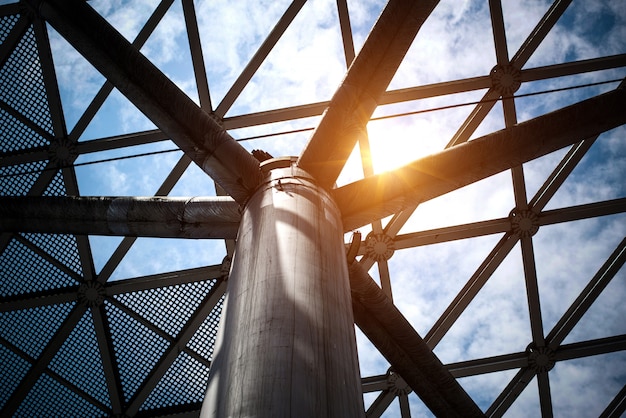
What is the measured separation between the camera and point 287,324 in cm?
332

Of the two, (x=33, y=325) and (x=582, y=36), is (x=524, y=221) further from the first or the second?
(x=33, y=325)

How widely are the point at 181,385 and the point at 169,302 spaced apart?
188 cm

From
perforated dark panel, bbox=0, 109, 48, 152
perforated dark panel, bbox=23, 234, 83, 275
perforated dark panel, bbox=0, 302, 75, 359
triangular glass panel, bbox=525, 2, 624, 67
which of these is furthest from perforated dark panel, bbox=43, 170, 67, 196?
triangular glass panel, bbox=525, 2, 624, 67

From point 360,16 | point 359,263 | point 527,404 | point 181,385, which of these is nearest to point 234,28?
point 360,16

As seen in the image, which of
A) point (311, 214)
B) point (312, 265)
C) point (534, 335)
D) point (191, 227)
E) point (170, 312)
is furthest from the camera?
point (534, 335)

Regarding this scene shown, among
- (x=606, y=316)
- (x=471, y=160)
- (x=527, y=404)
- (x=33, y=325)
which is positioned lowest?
(x=527, y=404)

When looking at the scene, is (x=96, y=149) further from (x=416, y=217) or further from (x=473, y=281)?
(x=473, y=281)

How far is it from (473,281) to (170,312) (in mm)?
6482

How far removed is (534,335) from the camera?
11.2 metres

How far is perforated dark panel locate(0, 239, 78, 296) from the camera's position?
10008 millimetres

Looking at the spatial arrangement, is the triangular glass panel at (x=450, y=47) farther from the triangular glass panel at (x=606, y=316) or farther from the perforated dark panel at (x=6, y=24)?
the perforated dark panel at (x=6, y=24)

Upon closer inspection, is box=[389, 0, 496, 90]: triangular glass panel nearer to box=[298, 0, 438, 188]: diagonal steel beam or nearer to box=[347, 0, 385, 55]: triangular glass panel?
box=[347, 0, 385, 55]: triangular glass panel

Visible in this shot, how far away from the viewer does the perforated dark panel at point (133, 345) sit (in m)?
10.5

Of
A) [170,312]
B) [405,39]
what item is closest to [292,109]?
[405,39]
